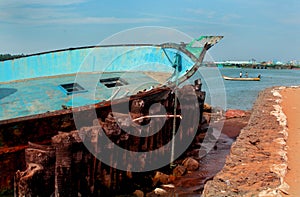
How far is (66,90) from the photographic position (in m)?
11.4

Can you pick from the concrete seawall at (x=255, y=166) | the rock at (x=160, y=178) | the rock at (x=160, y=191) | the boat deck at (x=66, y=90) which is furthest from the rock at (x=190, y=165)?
the concrete seawall at (x=255, y=166)

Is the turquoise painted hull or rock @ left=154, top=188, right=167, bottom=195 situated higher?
the turquoise painted hull

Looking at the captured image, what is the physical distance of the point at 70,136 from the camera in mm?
7223

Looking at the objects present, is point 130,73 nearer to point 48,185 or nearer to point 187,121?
point 187,121

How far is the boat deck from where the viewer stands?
31.9 ft

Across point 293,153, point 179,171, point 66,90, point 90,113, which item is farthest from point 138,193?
point 293,153

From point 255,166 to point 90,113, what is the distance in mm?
5402

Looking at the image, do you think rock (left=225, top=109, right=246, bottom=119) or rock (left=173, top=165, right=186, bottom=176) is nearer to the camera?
rock (left=173, top=165, right=186, bottom=176)

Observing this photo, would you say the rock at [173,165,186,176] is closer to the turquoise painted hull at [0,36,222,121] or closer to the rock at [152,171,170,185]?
the rock at [152,171,170,185]

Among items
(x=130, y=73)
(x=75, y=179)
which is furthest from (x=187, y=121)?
(x=75, y=179)

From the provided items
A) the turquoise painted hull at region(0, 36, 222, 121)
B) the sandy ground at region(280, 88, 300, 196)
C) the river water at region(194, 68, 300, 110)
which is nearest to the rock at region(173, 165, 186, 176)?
the turquoise painted hull at region(0, 36, 222, 121)

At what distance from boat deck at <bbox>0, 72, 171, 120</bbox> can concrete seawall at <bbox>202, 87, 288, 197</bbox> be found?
5.57m

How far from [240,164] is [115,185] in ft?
15.6

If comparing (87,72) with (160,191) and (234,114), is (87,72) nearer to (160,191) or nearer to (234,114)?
(160,191)
